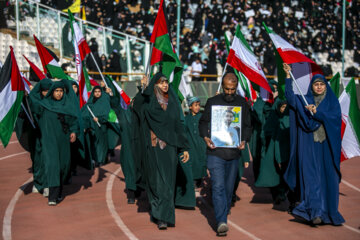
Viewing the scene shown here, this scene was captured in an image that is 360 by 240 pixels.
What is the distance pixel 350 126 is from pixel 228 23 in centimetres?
1566

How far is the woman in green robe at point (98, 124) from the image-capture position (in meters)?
12.5

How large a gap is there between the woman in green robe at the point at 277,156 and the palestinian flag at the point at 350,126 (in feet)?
3.86

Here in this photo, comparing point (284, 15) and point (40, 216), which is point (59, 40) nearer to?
point (284, 15)

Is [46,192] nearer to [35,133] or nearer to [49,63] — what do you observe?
[35,133]

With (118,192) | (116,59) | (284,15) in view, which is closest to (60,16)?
(116,59)

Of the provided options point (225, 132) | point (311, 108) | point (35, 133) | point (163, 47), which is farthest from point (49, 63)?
point (311, 108)

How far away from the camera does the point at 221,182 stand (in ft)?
23.0


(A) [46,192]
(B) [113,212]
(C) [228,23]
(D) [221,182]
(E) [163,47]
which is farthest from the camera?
(C) [228,23]

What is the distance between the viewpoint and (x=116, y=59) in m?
21.8

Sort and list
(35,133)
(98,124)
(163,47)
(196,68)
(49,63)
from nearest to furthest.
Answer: (163,47), (35,133), (49,63), (98,124), (196,68)

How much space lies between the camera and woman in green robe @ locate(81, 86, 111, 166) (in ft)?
41.0

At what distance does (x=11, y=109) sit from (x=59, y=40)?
13.3 metres

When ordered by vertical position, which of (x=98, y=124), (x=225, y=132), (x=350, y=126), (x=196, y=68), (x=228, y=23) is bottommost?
(x=98, y=124)

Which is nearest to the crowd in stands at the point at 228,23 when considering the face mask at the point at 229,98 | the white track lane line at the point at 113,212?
the white track lane line at the point at 113,212
